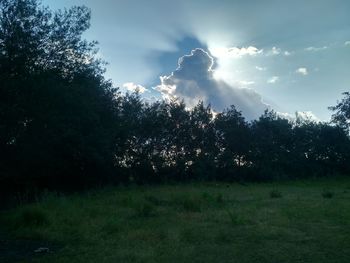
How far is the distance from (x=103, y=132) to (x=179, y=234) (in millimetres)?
19208

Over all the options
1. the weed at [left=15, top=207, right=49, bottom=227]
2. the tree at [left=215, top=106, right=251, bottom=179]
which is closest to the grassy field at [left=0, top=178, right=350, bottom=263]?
the weed at [left=15, top=207, right=49, bottom=227]

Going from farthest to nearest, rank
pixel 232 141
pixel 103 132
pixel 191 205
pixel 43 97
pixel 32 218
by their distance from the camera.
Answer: pixel 232 141
pixel 103 132
pixel 43 97
pixel 191 205
pixel 32 218

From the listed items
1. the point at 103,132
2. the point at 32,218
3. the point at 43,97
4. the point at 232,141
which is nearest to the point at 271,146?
the point at 232,141

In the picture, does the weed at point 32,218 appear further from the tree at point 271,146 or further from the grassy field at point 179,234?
the tree at point 271,146

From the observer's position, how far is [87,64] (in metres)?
22.5

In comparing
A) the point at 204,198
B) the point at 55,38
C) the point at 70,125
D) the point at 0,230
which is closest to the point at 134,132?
the point at 70,125

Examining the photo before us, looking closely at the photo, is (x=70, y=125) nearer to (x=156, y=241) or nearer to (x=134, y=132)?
(x=156, y=241)

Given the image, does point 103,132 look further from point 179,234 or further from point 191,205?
point 179,234

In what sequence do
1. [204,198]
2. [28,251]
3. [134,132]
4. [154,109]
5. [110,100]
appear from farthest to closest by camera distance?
[154,109]
[134,132]
[110,100]
[204,198]
[28,251]

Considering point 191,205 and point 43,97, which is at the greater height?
point 43,97

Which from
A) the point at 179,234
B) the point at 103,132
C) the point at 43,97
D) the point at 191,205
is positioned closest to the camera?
the point at 179,234

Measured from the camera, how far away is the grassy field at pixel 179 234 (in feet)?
23.9

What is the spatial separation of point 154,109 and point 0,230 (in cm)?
3489

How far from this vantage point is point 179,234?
908 cm
